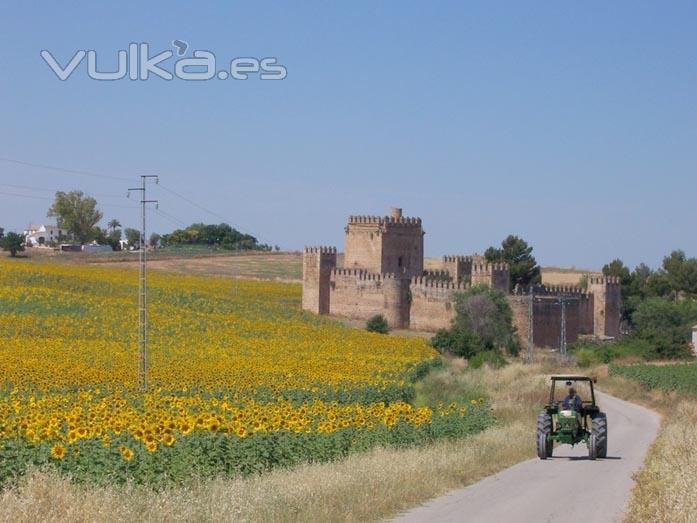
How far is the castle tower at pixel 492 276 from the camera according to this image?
66.2 meters

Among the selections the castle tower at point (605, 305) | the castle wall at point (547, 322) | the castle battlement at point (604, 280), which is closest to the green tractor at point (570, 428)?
the castle wall at point (547, 322)

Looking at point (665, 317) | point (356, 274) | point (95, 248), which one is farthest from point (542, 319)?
point (95, 248)

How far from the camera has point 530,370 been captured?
4962 cm

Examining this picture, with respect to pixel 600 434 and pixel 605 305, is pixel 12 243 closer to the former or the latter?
pixel 605 305

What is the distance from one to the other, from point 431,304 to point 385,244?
876cm

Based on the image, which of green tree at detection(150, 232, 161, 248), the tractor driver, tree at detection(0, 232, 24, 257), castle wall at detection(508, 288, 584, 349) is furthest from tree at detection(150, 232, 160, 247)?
the tractor driver

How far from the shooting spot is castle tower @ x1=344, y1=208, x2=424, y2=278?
7569 centimetres

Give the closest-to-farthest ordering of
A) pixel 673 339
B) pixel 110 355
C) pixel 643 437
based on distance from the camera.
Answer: pixel 643 437, pixel 110 355, pixel 673 339

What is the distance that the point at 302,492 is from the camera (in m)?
14.0

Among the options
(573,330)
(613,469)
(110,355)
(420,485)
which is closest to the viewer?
(420,485)

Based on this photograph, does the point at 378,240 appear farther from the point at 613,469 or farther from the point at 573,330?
the point at 613,469

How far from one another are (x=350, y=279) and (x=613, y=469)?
167 ft

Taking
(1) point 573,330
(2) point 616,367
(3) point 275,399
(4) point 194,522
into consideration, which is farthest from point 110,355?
(1) point 573,330

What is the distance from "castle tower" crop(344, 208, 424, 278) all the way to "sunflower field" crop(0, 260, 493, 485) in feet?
15.3
